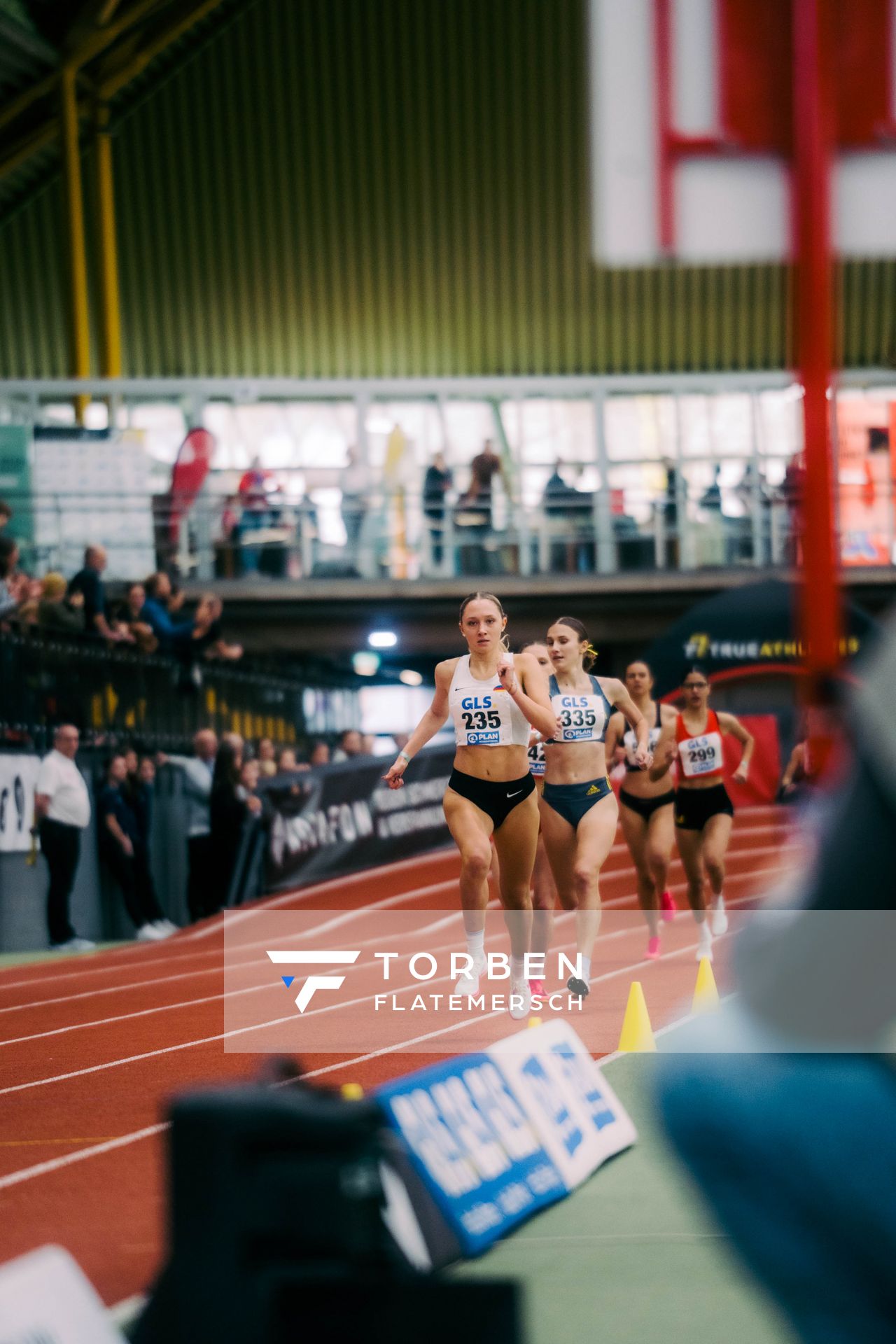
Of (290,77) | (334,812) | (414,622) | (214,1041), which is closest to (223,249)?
(290,77)

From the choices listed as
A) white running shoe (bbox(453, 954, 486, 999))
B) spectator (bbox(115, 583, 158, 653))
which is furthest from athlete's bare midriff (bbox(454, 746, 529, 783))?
spectator (bbox(115, 583, 158, 653))

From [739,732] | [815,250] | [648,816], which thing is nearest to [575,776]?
[648,816]

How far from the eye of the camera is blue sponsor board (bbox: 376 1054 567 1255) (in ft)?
14.6

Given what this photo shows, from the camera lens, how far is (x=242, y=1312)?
254 cm

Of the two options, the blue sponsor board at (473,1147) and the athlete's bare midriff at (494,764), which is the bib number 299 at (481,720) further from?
the blue sponsor board at (473,1147)

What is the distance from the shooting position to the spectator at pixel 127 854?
47.0 ft

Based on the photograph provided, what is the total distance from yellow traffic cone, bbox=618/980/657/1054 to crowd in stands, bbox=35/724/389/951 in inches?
295

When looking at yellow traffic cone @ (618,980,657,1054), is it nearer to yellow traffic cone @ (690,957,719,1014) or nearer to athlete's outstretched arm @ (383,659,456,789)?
yellow traffic cone @ (690,957,719,1014)

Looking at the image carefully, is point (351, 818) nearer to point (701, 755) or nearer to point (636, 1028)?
point (701, 755)

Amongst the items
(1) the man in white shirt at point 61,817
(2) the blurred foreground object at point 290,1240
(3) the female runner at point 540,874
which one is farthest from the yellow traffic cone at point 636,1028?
(1) the man in white shirt at point 61,817

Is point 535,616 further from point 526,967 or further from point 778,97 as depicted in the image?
point 778,97

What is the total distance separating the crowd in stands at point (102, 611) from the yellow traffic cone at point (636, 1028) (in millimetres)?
8334

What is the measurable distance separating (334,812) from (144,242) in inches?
631

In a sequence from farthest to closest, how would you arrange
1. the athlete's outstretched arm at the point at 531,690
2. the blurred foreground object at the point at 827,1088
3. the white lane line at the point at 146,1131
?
the athlete's outstretched arm at the point at 531,690 < the white lane line at the point at 146,1131 < the blurred foreground object at the point at 827,1088
